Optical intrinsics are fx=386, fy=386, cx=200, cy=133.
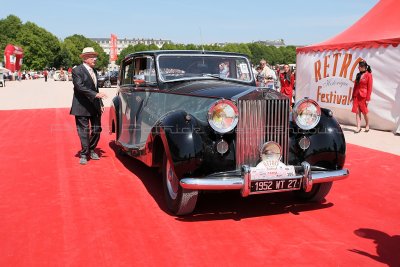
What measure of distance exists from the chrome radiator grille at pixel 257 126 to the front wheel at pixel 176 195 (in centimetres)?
57

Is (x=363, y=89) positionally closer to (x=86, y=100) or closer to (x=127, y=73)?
(x=127, y=73)

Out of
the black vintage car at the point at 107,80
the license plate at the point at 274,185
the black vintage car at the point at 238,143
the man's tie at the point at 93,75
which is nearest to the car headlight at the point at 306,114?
the black vintage car at the point at 238,143

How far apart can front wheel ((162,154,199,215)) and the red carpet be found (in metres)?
0.12

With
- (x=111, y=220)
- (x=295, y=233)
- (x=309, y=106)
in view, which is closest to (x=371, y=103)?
(x=309, y=106)

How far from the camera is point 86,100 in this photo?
20.0ft

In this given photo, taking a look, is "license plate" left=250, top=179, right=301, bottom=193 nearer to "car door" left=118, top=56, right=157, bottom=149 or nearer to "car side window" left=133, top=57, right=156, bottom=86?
"car door" left=118, top=56, right=157, bottom=149

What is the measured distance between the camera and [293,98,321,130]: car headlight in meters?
4.04

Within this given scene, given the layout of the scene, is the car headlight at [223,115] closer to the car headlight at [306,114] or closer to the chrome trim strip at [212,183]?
the chrome trim strip at [212,183]

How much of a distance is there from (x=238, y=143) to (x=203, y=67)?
1782mm

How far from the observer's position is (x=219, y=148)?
3.72 metres

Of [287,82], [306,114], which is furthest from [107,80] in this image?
[306,114]

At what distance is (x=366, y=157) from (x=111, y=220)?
194 inches

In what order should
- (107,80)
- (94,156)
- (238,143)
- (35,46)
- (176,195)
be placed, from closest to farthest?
(238,143) → (176,195) → (94,156) → (107,80) → (35,46)

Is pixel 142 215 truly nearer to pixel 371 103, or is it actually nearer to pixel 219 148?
pixel 219 148
